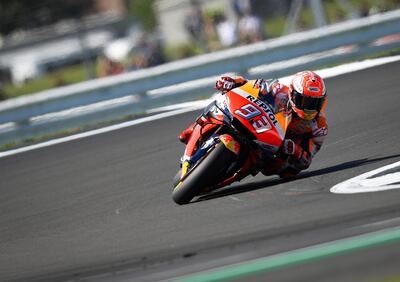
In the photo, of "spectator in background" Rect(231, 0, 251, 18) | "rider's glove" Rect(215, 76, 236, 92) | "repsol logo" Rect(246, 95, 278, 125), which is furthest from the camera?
"spectator in background" Rect(231, 0, 251, 18)

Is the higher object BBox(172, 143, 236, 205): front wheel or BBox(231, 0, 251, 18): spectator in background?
BBox(172, 143, 236, 205): front wheel

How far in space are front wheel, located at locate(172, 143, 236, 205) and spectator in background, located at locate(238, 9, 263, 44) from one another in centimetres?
1254

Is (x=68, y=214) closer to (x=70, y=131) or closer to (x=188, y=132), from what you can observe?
(x=188, y=132)

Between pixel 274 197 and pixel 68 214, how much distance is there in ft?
6.87

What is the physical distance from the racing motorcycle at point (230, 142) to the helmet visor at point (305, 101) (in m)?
0.14

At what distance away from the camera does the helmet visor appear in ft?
24.9

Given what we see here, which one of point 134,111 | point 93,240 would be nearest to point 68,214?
point 93,240

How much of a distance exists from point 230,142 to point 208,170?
0.29 metres

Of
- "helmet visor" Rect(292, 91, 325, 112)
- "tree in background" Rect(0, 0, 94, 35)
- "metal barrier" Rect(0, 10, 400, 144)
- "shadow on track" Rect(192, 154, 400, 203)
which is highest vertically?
"helmet visor" Rect(292, 91, 325, 112)

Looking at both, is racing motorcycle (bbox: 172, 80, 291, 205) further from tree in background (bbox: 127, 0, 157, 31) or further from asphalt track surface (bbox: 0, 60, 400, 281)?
tree in background (bbox: 127, 0, 157, 31)

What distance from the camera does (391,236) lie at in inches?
213

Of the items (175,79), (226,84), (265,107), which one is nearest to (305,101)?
(265,107)

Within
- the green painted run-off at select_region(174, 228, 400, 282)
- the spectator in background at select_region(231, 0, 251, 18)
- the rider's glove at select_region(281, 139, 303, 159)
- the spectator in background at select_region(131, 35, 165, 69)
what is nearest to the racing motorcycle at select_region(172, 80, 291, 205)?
the rider's glove at select_region(281, 139, 303, 159)

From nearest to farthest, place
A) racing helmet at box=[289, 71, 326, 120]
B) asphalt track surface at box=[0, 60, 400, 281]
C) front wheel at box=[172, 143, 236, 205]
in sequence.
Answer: asphalt track surface at box=[0, 60, 400, 281] → front wheel at box=[172, 143, 236, 205] → racing helmet at box=[289, 71, 326, 120]
